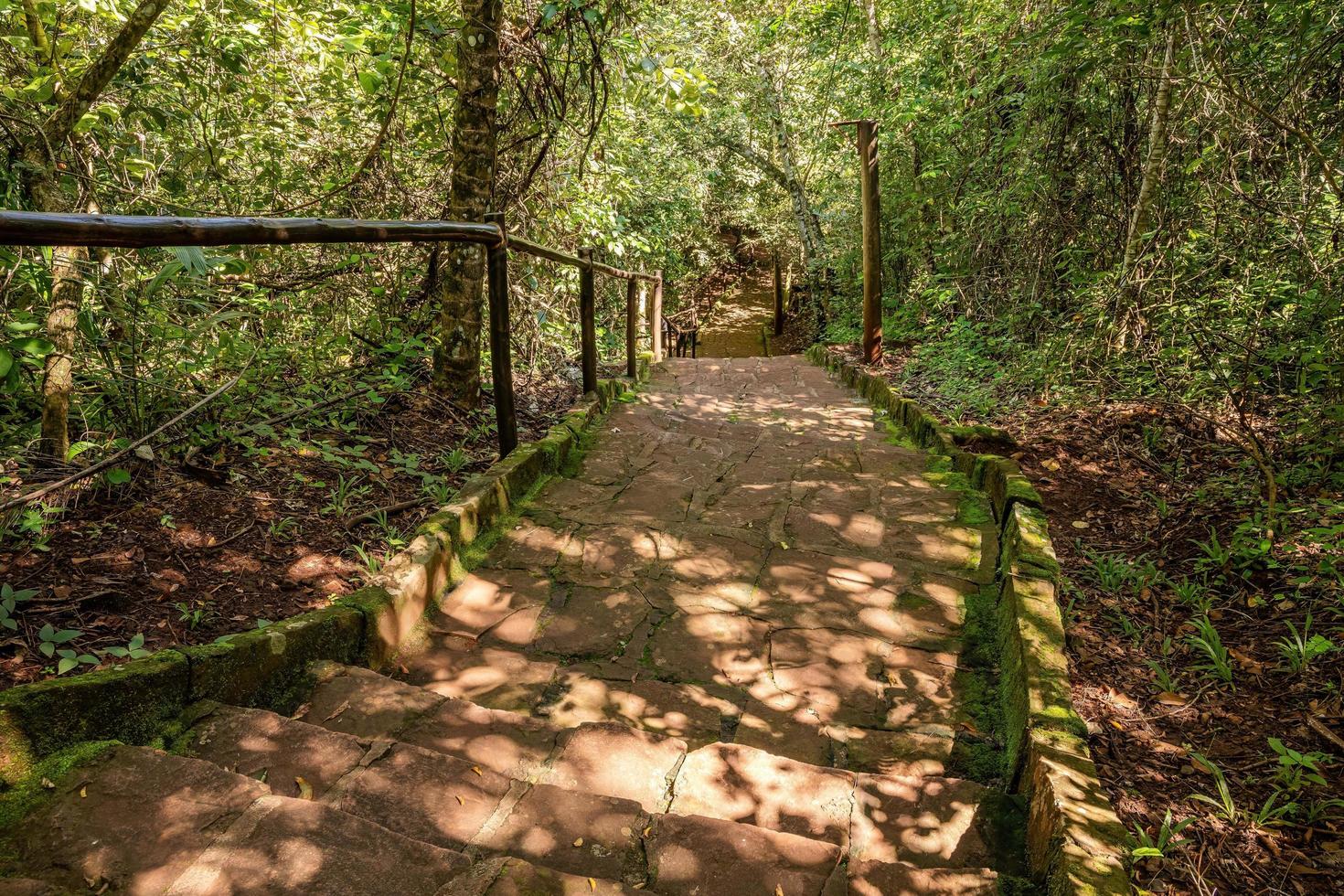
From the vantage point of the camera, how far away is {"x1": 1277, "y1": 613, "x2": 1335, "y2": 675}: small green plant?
234 cm

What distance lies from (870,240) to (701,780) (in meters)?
7.07

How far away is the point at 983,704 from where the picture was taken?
241 cm

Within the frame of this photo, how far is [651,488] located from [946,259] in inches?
252

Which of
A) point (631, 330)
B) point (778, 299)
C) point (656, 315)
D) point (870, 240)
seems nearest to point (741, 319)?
point (778, 299)

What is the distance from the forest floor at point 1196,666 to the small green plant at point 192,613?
2614mm

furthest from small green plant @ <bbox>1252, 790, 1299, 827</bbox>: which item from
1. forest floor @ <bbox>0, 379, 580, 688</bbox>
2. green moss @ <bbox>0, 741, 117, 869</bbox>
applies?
forest floor @ <bbox>0, 379, 580, 688</bbox>

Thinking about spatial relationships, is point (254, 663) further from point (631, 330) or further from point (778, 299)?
point (778, 299)

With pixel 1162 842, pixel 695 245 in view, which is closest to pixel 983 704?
pixel 1162 842

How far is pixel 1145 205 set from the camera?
16.2 ft

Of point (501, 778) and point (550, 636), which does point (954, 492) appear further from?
point (501, 778)

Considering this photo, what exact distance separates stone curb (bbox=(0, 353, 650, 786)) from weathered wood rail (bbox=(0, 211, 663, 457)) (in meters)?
0.71

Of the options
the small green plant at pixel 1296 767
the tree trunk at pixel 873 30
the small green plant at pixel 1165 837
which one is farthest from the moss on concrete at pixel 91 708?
the tree trunk at pixel 873 30

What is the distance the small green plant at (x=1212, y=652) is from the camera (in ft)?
8.07

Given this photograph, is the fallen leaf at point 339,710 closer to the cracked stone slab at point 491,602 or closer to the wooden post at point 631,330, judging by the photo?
the cracked stone slab at point 491,602
